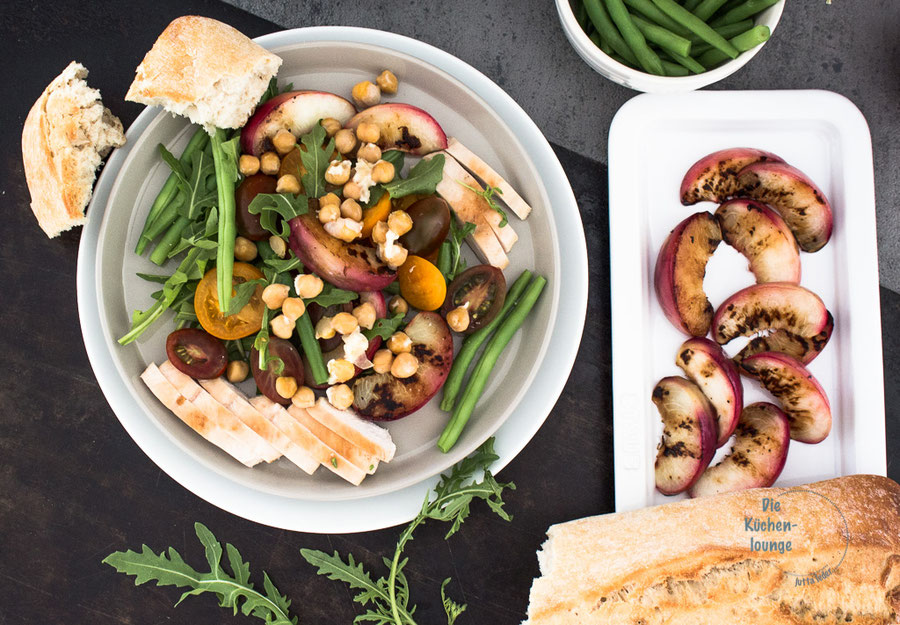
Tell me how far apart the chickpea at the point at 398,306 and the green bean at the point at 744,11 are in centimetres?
122

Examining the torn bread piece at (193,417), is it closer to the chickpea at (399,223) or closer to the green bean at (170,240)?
the green bean at (170,240)

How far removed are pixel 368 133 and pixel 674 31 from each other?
934mm

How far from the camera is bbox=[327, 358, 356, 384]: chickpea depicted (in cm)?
171

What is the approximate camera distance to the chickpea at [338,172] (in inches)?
66.1

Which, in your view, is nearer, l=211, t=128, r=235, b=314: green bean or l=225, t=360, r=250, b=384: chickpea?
l=211, t=128, r=235, b=314: green bean

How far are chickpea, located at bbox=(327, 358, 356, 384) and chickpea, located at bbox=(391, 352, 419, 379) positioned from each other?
113 millimetres

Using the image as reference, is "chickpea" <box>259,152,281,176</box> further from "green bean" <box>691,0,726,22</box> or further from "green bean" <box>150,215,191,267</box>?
"green bean" <box>691,0,726,22</box>

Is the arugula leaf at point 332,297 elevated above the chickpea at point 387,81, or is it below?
below

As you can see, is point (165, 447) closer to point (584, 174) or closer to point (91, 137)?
point (91, 137)

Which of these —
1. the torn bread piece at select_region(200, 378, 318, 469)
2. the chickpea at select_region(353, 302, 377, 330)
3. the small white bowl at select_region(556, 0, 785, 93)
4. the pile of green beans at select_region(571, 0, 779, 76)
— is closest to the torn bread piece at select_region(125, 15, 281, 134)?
the chickpea at select_region(353, 302, 377, 330)

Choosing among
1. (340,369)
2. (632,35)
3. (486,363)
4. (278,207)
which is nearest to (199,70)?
(278,207)

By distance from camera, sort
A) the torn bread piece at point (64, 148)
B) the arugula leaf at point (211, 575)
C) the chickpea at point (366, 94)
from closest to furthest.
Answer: the torn bread piece at point (64, 148), the chickpea at point (366, 94), the arugula leaf at point (211, 575)

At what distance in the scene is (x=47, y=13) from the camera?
2.00 m

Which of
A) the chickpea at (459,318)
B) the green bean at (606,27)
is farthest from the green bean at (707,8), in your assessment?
the chickpea at (459,318)
